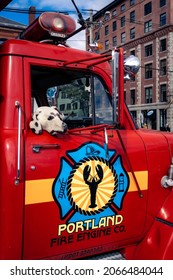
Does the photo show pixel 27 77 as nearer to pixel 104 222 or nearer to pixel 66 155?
pixel 66 155

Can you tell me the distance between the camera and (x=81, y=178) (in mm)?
2256

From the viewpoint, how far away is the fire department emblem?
7.18ft

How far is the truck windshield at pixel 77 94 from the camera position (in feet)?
8.64

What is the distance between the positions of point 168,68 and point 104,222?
40324mm

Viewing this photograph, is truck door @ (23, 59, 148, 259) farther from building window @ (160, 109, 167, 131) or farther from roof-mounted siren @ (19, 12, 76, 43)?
building window @ (160, 109, 167, 131)

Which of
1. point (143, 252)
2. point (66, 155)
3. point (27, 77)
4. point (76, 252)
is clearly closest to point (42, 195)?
point (66, 155)

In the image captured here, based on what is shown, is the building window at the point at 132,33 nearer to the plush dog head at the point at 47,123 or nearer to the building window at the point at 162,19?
the building window at the point at 162,19

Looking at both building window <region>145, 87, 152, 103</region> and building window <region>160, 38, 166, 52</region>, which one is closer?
building window <region>160, 38, 166, 52</region>

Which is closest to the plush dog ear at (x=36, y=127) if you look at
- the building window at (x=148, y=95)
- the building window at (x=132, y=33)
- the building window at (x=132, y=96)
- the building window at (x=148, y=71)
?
the building window at (x=148, y=95)

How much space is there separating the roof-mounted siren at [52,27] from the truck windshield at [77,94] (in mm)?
283

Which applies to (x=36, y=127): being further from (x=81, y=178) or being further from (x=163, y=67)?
(x=163, y=67)

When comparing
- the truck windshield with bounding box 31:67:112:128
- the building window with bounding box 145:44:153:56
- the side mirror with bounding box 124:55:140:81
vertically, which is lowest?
the truck windshield with bounding box 31:67:112:128

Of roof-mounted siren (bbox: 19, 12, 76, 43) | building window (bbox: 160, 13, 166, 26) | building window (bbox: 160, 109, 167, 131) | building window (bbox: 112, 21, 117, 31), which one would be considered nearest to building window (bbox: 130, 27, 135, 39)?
building window (bbox: 112, 21, 117, 31)

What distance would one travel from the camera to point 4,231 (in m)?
2.01
